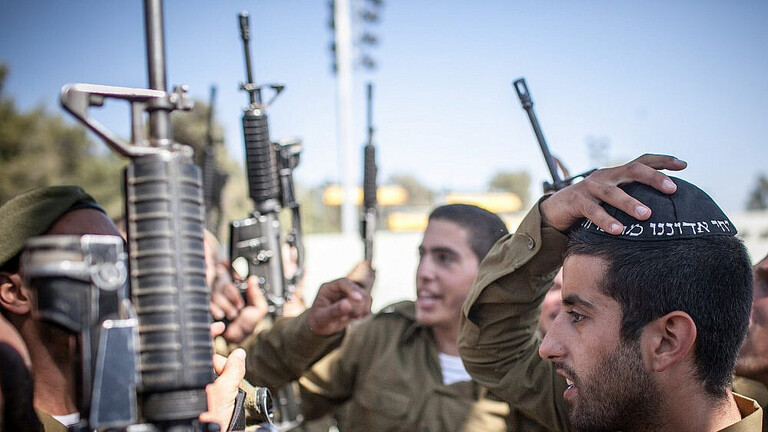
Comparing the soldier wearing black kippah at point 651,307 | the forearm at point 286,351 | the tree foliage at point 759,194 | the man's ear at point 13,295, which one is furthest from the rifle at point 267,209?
the tree foliage at point 759,194

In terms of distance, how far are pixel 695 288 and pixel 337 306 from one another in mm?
1672

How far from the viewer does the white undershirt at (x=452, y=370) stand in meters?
3.69

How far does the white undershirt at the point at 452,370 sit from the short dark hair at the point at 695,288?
5.27 feet

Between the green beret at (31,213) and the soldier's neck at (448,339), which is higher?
the green beret at (31,213)

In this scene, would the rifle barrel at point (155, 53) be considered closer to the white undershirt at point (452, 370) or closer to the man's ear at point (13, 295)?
the man's ear at point (13, 295)

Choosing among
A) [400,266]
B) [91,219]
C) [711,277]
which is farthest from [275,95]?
[400,266]

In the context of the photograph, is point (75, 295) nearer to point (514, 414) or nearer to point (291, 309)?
point (514, 414)

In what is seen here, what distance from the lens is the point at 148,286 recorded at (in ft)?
4.45

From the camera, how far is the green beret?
2.15m

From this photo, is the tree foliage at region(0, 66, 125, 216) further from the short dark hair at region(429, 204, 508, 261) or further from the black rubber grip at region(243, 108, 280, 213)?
the short dark hair at region(429, 204, 508, 261)

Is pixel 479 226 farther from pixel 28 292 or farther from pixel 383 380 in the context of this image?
pixel 28 292

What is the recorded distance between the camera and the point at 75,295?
4.18 feet

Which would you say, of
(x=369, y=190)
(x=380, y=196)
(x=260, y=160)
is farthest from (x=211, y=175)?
(x=380, y=196)

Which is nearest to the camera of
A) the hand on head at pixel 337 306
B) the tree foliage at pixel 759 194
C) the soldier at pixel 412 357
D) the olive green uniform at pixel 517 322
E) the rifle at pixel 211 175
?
the olive green uniform at pixel 517 322
